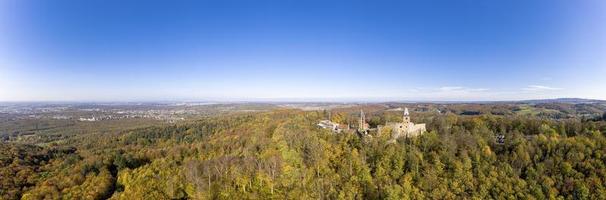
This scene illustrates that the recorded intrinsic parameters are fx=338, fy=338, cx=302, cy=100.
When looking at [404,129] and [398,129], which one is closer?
[398,129]

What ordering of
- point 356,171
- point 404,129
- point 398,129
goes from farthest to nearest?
point 404,129 < point 398,129 < point 356,171

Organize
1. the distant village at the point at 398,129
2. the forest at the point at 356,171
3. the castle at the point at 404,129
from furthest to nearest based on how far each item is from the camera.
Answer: the distant village at the point at 398,129
the castle at the point at 404,129
the forest at the point at 356,171

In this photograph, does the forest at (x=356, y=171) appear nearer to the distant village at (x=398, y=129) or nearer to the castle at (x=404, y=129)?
the distant village at (x=398, y=129)

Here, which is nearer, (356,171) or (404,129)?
(356,171)

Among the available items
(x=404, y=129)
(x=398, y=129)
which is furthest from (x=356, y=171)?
(x=404, y=129)

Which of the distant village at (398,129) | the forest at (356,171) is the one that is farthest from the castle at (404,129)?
the forest at (356,171)

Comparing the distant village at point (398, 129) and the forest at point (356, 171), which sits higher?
the distant village at point (398, 129)

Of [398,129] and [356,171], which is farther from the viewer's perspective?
[398,129]

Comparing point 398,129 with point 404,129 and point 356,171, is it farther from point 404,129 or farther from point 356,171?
point 356,171

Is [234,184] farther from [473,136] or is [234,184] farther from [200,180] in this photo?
[473,136]

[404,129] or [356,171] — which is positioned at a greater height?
[404,129]

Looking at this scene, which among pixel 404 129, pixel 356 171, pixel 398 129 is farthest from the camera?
pixel 404 129
